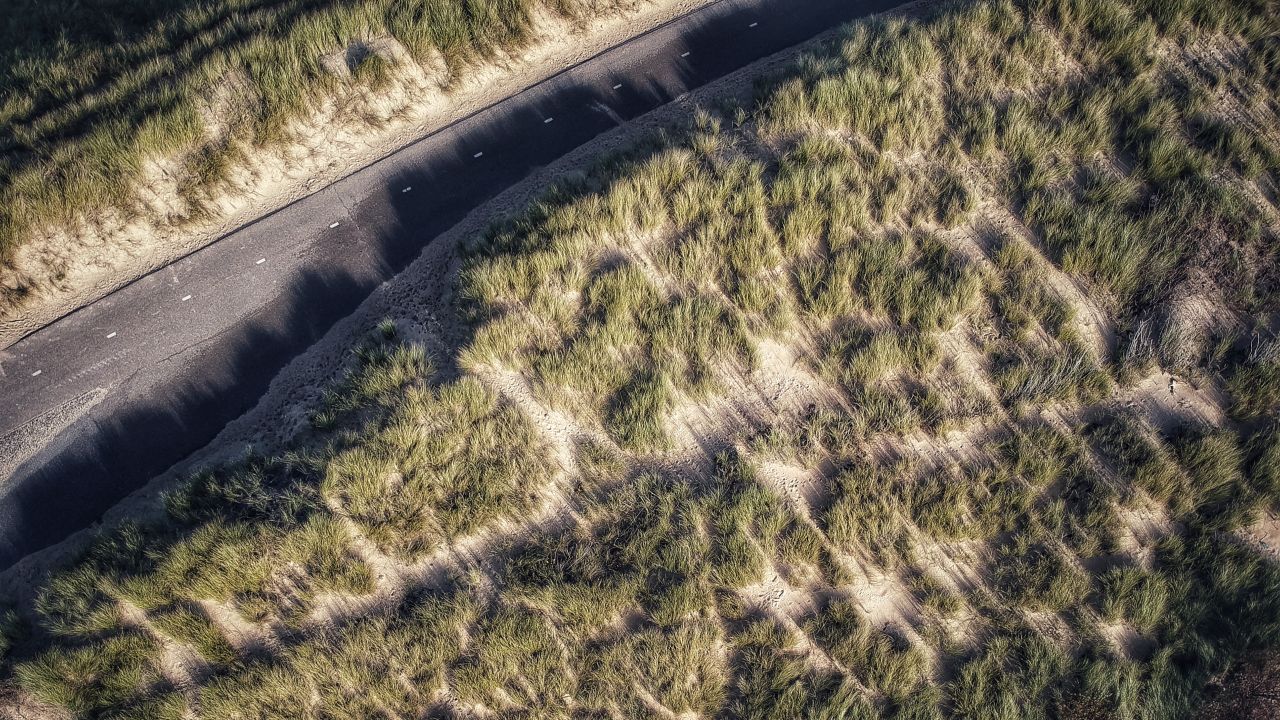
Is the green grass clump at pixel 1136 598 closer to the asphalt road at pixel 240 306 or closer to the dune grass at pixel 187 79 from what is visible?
the asphalt road at pixel 240 306

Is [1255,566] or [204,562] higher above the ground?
[204,562]

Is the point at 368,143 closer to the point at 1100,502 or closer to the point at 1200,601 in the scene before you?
the point at 1100,502

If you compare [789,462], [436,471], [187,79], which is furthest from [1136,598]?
[187,79]

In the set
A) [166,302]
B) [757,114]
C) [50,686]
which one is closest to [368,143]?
[166,302]

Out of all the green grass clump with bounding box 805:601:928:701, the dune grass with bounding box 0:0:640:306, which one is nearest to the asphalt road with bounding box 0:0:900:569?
the dune grass with bounding box 0:0:640:306

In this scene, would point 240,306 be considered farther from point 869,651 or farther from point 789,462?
point 869,651

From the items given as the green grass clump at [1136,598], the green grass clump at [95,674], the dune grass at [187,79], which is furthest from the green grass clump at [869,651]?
the dune grass at [187,79]
